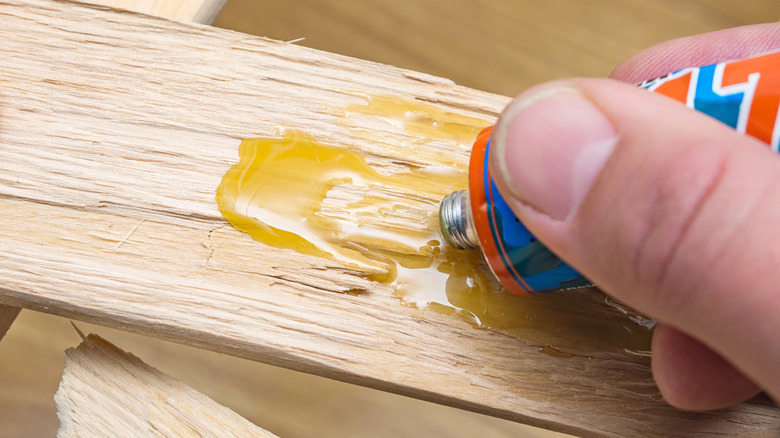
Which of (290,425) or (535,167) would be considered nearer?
(535,167)

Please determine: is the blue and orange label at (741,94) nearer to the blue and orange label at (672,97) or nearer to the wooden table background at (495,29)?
the blue and orange label at (672,97)

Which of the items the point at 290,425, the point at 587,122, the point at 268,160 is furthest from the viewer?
the point at 290,425

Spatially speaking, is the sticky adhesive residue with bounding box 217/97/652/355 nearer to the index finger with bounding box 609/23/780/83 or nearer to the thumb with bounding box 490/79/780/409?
the thumb with bounding box 490/79/780/409

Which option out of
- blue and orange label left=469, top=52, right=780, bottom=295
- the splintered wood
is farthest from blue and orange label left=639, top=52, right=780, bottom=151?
the splintered wood

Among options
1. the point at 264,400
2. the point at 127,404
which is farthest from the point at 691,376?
the point at 264,400

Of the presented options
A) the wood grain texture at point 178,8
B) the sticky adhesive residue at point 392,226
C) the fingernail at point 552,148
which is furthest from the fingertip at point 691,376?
the wood grain texture at point 178,8

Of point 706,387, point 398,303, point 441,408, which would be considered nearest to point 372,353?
point 398,303

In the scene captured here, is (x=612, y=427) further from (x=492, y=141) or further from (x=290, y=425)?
(x=290, y=425)
